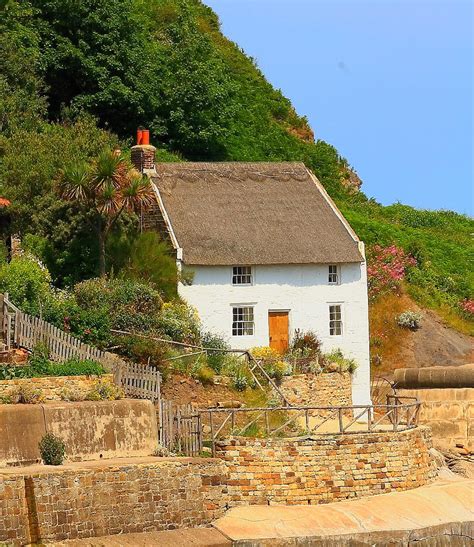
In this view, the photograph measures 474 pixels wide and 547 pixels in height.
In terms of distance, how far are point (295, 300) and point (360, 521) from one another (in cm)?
1253

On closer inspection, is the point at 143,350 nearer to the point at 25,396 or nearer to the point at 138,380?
the point at 138,380

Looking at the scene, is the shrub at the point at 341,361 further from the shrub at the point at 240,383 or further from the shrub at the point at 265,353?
the shrub at the point at 240,383

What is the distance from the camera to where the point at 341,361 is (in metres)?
41.2

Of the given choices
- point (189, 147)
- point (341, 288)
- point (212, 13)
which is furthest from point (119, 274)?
point (212, 13)

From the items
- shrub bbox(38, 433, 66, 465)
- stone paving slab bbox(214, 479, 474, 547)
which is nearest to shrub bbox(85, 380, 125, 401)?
shrub bbox(38, 433, 66, 465)

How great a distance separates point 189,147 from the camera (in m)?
55.6

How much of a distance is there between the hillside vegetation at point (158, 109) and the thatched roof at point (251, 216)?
3378mm

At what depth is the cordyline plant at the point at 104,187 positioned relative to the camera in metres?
38.3

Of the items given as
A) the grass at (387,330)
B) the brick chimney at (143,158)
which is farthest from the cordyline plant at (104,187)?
the grass at (387,330)

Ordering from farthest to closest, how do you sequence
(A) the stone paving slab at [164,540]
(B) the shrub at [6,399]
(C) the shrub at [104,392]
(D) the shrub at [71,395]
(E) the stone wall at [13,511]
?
(C) the shrub at [104,392] < (D) the shrub at [71,395] < (B) the shrub at [6,399] < (A) the stone paving slab at [164,540] < (E) the stone wall at [13,511]

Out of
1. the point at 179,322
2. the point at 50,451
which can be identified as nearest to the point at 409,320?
the point at 179,322

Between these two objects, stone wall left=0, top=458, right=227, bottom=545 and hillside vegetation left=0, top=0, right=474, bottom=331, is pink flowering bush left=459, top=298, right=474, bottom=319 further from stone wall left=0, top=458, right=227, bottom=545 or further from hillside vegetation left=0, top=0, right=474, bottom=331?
stone wall left=0, top=458, right=227, bottom=545

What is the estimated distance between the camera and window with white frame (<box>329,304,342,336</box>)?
4253 centimetres

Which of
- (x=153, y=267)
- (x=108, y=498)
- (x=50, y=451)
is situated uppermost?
(x=153, y=267)
